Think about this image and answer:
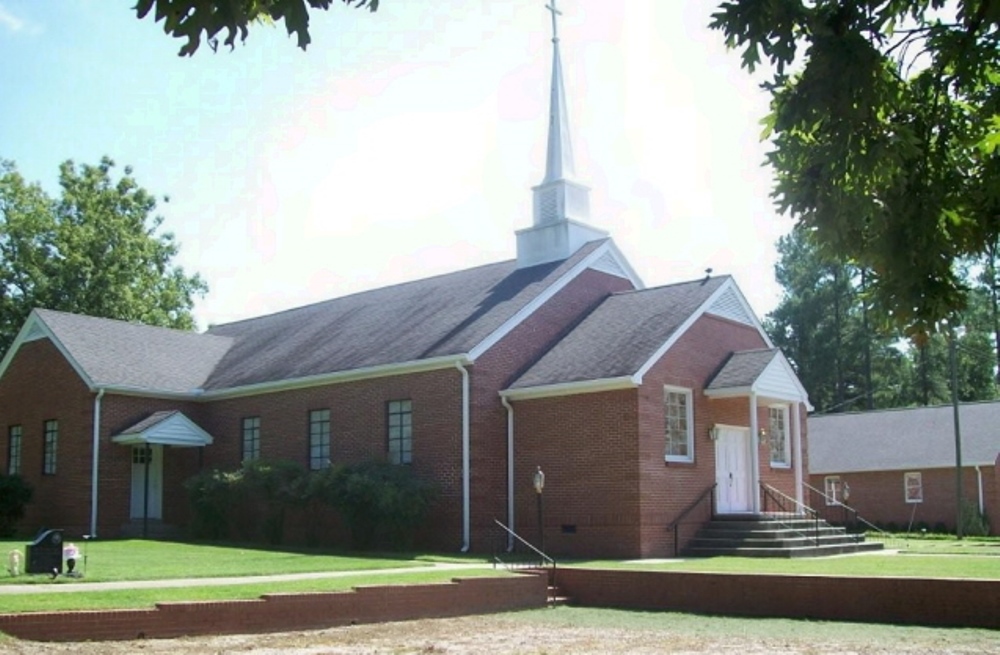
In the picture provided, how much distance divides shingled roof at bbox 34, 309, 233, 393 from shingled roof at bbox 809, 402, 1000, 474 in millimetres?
23982

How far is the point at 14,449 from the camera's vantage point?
31.6m

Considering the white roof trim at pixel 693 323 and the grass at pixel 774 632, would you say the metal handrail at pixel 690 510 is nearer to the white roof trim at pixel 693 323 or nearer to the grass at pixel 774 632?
the white roof trim at pixel 693 323

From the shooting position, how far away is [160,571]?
1712 cm

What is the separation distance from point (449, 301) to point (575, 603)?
12016 millimetres

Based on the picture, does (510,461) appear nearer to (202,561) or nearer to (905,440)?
(202,561)

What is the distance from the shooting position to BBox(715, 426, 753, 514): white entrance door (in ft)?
81.7

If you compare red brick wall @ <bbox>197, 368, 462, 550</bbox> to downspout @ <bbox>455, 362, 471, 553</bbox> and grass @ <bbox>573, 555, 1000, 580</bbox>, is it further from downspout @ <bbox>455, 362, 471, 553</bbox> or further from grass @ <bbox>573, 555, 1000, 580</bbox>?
grass @ <bbox>573, 555, 1000, 580</bbox>

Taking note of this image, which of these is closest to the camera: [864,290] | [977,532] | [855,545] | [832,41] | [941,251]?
[832,41]

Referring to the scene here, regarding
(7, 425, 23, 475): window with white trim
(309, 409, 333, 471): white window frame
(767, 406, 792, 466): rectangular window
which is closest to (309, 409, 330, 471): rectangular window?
(309, 409, 333, 471): white window frame

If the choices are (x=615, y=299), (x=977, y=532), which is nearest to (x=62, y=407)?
(x=615, y=299)

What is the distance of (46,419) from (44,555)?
1536 cm

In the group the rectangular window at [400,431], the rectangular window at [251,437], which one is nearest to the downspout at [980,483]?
the rectangular window at [400,431]

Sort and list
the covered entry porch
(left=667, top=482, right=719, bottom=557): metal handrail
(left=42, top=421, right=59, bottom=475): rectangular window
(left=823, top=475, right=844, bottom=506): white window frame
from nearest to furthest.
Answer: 1. (left=667, top=482, right=719, bottom=557): metal handrail
2. the covered entry porch
3. (left=42, top=421, right=59, bottom=475): rectangular window
4. (left=823, top=475, right=844, bottom=506): white window frame

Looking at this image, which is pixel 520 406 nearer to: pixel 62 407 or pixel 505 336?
pixel 505 336
